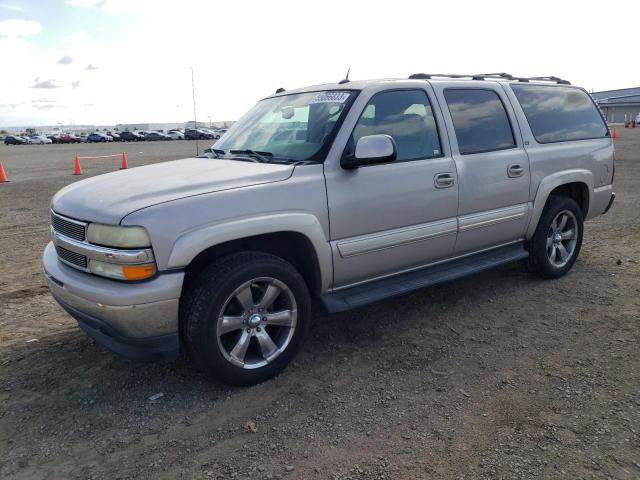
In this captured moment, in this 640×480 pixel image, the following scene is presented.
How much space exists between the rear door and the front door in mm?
142

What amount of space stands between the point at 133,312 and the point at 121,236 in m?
0.42

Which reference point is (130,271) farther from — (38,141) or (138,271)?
(38,141)

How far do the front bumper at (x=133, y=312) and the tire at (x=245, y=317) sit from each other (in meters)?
0.14

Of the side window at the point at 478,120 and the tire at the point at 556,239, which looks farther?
the tire at the point at 556,239

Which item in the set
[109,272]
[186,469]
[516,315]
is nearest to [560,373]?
[516,315]

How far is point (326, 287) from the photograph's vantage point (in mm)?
3566

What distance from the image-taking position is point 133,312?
9.27 ft

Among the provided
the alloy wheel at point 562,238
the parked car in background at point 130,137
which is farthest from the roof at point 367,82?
the parked car in background at point 130,137

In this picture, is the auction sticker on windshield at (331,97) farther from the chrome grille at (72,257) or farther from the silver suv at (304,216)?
the chrome grille at (72,257)

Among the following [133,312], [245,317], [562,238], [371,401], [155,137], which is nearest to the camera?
[133,312]

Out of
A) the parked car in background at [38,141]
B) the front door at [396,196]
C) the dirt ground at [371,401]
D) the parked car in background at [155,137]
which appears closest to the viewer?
the dirt ground at [371,401]

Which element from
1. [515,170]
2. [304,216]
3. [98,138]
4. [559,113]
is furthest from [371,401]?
[98,138]

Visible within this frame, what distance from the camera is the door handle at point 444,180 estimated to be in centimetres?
394

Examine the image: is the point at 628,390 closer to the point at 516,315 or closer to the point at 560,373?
the point at 560,373
